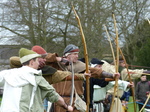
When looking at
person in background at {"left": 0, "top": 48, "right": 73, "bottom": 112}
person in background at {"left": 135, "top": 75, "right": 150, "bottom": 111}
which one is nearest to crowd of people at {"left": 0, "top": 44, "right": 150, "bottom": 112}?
person in background at {"left": 0, "top": 48, "right": 73, "bottom": 112}

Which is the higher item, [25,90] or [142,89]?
[25,90]

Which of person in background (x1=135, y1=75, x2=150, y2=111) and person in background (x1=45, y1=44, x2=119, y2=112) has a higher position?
person in background (x1=45, y1=44, x2=119, y2=112)

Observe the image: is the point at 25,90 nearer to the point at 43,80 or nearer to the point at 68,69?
the point at 43,80

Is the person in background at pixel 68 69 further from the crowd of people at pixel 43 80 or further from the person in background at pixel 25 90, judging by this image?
the person in background at pixel 25 90

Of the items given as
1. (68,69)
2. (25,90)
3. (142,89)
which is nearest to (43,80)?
(25,90)

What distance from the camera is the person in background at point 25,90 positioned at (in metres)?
2.80

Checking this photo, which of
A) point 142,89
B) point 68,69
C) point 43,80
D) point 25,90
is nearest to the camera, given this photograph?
point 25,90

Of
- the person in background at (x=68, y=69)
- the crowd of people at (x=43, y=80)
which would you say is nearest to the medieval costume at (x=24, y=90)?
the crowd of people at (x=43, y=80)

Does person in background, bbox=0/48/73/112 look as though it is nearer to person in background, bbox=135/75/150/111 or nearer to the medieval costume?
the medieval costume

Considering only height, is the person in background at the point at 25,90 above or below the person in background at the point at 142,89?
above

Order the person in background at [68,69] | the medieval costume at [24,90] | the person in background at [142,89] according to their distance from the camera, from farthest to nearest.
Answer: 1. the person in background at [142,89]
2. the person in background at [68,69]
3. the medieval costume at [24,90]

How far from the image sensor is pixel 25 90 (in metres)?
2.83

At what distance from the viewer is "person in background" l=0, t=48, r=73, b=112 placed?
9.20 ft

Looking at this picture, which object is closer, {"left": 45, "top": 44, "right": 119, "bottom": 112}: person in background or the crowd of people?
the crowd of people
